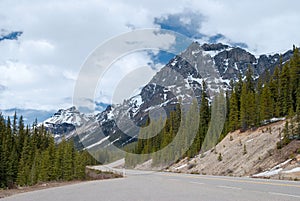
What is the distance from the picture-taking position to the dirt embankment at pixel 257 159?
84.8 ft

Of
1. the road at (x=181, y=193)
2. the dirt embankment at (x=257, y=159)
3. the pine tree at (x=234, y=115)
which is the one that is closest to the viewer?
the road at (x=181, y=193)

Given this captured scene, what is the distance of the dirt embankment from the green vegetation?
1829 cm

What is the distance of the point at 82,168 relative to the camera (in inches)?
1905

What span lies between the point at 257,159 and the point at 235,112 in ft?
81.3

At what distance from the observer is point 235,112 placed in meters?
56.5

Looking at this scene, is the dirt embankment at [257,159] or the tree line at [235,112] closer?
the dirt embankment at [257,159]

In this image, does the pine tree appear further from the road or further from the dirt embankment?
the road

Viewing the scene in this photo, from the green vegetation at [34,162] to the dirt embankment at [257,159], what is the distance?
1829cm

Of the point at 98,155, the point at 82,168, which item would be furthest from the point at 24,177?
the point at 98,155

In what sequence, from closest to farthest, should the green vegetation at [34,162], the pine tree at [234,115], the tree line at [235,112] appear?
the tree line at [235,112] → the green vegetation at [34,162] → the pine tree at [234,115]

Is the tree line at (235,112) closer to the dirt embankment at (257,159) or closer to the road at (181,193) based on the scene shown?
the dirt embankment at (257,159)

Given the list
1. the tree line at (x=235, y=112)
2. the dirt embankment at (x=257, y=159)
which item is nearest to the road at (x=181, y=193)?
the dirt embankment at (x=257, y=159)

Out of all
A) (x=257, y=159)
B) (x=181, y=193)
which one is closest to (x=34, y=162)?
(x=257, y=159)

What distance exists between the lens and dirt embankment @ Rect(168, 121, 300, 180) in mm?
25856
